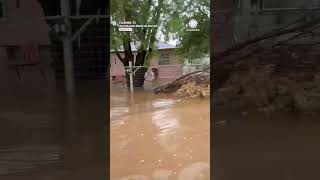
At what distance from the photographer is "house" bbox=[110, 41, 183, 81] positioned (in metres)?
2.82

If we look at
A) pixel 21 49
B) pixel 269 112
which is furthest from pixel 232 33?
pixel 21 49

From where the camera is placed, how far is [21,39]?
2.38 meters

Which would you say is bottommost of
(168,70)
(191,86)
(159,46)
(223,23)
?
(191,86)

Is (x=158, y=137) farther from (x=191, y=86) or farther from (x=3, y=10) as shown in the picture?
(x=3, y=10)

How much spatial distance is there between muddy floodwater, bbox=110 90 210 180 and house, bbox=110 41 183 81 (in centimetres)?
15

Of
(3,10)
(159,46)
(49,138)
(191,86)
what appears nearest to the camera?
(3,10)

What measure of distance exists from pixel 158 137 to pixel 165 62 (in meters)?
0.52

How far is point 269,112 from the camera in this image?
2506 millimetres

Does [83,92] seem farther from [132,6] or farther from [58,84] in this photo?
[132,6]

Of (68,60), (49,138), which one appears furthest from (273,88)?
(49,138)

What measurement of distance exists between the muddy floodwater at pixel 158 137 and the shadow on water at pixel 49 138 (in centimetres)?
18

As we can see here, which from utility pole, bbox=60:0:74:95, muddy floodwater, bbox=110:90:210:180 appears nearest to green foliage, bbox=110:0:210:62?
utility pole, bbox=60:0:74:95

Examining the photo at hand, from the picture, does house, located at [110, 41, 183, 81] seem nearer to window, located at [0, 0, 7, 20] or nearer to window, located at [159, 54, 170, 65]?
window, located at [159, 54, 170, 65]

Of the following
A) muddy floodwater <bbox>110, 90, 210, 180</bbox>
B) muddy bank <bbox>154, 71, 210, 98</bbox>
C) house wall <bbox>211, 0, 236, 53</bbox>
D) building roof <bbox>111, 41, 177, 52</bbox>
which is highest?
house wall <bbox>211, 0, 236, 53</bbox>
